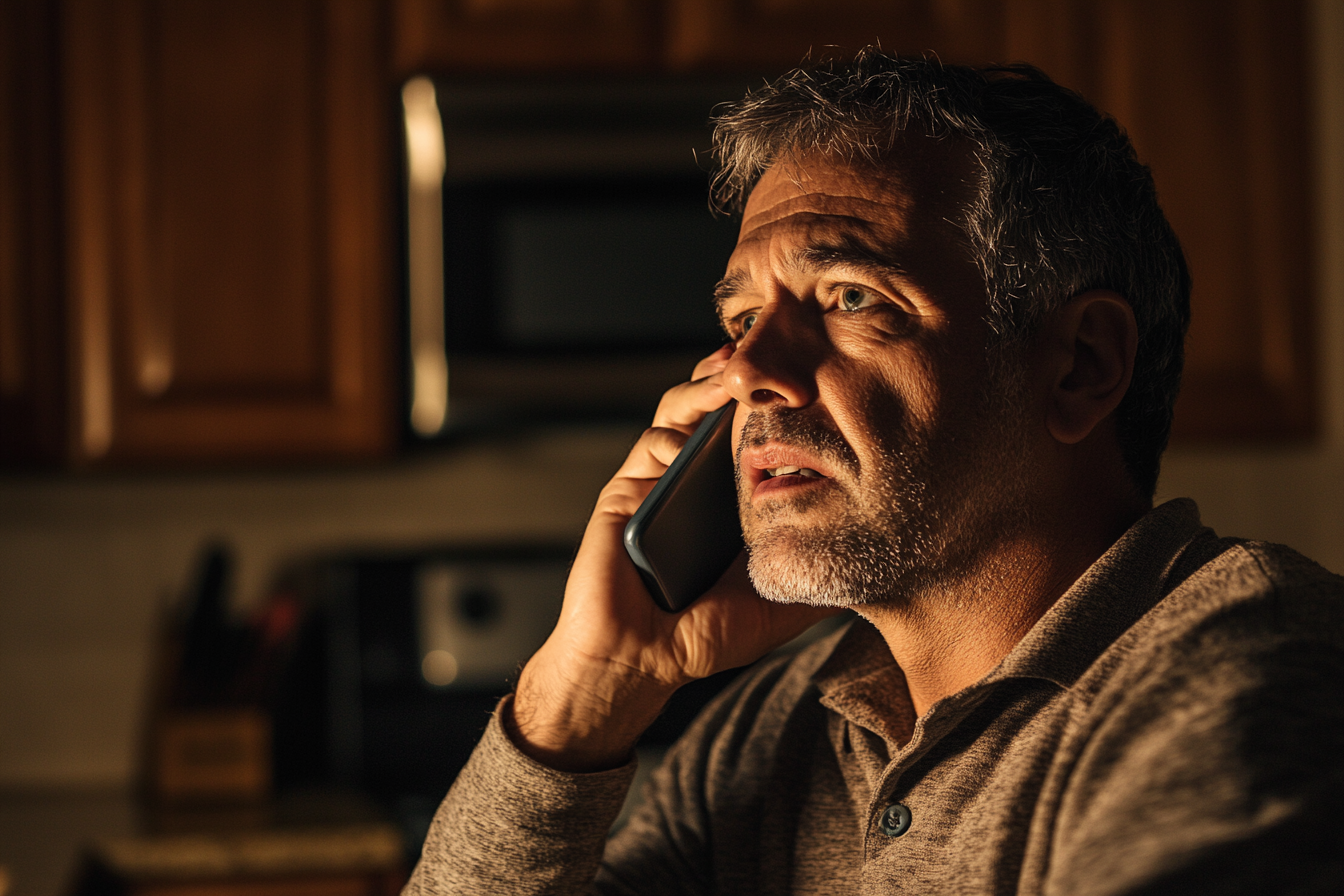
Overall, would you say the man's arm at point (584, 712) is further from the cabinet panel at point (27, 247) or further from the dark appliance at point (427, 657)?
the cabinet panel at point (27, 247)

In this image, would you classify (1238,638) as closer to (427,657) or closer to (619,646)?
(619,646)

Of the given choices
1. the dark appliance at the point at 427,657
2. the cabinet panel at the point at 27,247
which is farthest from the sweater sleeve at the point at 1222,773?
the cabinet panel at the point at 27,247

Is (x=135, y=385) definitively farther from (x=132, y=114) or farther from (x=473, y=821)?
(x=473, y=821)

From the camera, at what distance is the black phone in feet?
3.35

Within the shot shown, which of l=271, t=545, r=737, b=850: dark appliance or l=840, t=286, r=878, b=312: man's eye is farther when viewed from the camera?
l=271, t=545, r=737, b=850: dark appliance

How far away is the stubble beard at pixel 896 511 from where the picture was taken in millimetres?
898

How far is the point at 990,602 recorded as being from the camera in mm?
929

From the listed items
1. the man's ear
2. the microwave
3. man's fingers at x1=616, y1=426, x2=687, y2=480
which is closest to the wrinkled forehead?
the man's ear

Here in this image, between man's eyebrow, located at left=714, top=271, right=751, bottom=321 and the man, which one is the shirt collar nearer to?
the man

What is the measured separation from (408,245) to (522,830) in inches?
53.7

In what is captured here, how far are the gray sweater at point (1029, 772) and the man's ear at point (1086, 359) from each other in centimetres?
11

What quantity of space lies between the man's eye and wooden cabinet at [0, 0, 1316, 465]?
4.21 feet

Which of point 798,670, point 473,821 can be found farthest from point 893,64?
point 473,821

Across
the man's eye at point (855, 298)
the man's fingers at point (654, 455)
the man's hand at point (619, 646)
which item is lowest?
the man's hand at point (619, 646)
